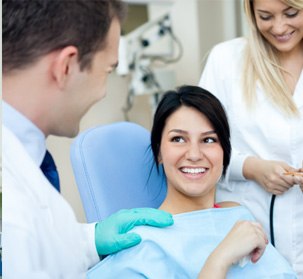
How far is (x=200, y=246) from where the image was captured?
132cm

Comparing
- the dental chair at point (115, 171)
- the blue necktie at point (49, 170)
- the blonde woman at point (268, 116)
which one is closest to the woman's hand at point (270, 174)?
the blonde woman at point (268, 116)

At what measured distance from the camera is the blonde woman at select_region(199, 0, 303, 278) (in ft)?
4.67

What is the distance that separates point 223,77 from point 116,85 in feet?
4.05

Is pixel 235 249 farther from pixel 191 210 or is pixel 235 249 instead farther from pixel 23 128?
pixel 23 128

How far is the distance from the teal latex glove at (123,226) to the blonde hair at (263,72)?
0.41 m

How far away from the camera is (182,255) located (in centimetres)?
127

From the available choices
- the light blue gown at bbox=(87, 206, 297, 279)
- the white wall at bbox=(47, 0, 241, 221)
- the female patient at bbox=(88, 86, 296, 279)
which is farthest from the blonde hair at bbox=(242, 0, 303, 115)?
the white wall at bbox=(47, 0, 241, 221)

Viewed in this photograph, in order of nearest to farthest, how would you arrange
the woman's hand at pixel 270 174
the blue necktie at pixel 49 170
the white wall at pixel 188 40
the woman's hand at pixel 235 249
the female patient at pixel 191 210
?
the blue necktie at pixel 49 170, the woman's hand at pixel 235 249, the female patient at pixel 191 210, the woman's hand at pixel 270 174, the white wall at pixel 188 40

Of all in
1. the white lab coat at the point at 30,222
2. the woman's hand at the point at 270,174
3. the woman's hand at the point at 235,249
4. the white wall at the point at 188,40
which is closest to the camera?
the white lab coat at the point at 30,222

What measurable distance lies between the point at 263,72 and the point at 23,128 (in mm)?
903

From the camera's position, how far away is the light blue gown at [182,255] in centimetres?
120

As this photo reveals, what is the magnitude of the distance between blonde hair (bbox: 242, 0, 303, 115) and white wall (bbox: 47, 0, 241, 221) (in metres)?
1.10

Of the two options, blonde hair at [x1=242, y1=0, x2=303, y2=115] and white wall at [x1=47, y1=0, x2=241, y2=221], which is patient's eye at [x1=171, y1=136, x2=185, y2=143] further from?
white wall at [x1=47, y1=0, x2=241, y2=221]

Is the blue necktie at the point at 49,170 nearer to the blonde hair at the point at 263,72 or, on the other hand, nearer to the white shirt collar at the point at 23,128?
the white shirt collar at the point at 23,128
